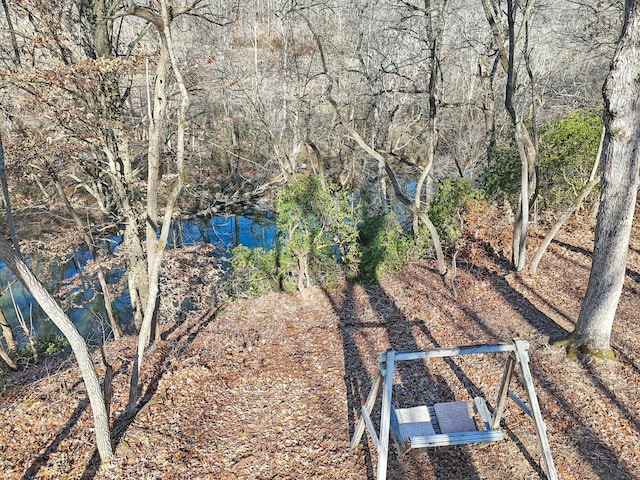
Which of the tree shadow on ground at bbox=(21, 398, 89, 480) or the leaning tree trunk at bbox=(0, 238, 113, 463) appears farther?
the tree shadow on ground at bbox=(21, 398, 89, 480)

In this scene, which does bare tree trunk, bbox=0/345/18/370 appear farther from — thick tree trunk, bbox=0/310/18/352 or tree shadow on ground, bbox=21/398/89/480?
tree shadow on ground, bbox=21/398/89/480

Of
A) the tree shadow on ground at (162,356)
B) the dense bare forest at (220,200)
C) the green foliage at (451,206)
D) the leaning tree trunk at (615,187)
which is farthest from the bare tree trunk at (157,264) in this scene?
the green foliage at (451,206)

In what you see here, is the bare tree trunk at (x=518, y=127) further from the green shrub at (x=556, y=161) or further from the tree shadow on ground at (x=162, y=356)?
the tree shadow on ground at (x=162, y=356)

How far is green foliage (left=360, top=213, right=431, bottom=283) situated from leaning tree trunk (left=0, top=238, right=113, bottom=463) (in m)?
7.19

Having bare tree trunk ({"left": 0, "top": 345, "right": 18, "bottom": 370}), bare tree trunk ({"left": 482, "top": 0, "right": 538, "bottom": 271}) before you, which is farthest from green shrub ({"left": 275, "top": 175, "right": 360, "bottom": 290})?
bare tree trunk ({"left": 0, "top": 345, "right": 18, "bottom": 370})

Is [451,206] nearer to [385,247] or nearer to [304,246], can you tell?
[385,247]

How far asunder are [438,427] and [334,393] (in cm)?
188

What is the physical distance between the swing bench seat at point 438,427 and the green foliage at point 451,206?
6.91m

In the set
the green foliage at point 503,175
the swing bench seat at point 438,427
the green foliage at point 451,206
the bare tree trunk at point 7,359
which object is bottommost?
the bare tree trunk at point 7,359

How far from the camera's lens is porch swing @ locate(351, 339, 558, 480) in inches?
154

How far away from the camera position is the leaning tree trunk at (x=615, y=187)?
16.0 feet

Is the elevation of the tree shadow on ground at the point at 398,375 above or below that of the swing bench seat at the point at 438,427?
below

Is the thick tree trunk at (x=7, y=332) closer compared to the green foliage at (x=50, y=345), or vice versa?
the thick tree trunk at (x=7, y=332)

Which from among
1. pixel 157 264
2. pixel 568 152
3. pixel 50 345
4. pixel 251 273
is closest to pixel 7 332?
pixel 50 345
